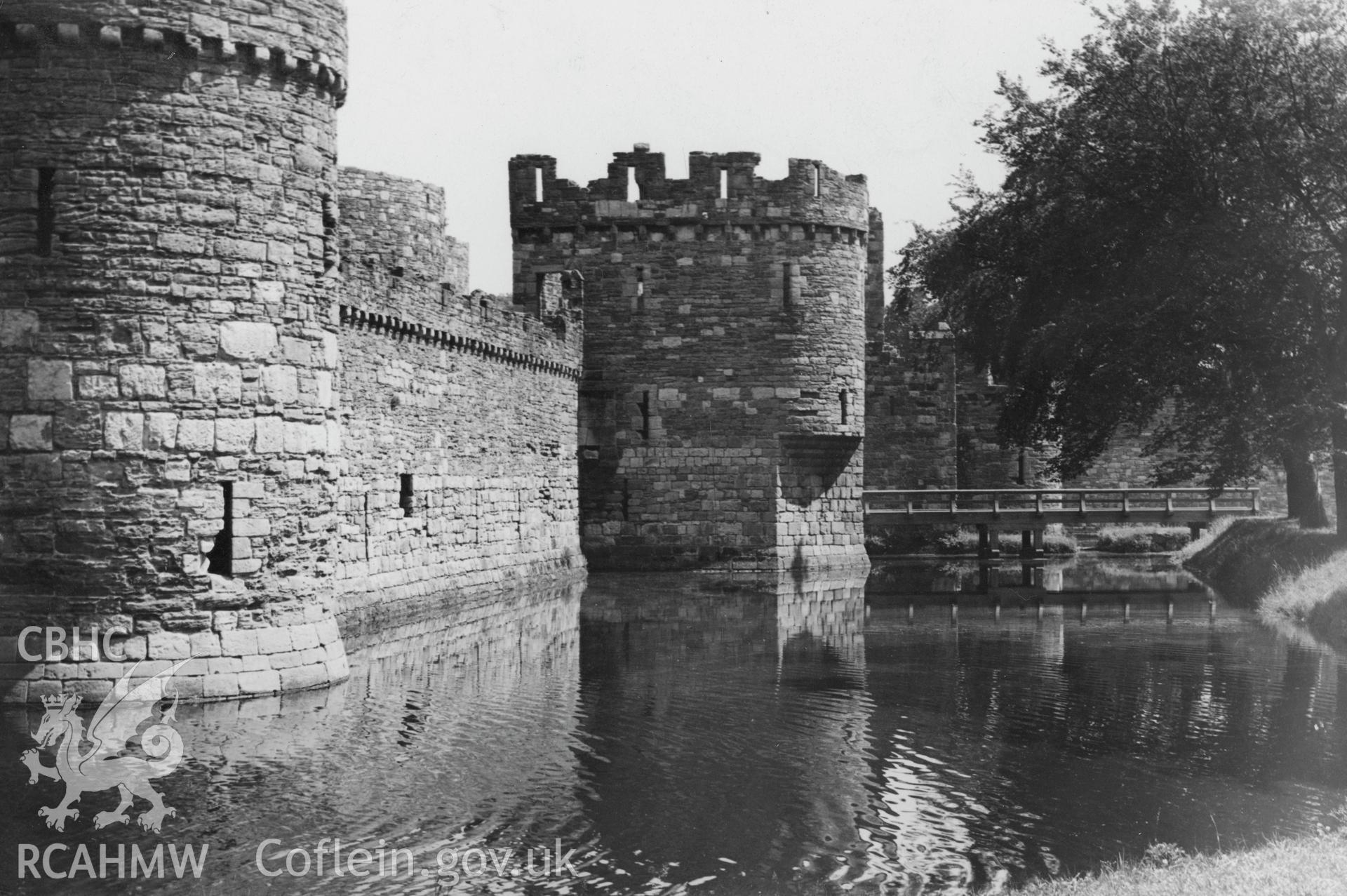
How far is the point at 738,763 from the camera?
11.3 metres

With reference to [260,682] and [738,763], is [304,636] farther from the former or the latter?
[738,763]

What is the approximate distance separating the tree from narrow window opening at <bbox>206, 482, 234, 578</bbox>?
1455 cm

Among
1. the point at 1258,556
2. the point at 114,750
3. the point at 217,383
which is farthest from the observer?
the point at 1258,556

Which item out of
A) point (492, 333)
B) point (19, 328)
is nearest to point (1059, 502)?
point (492, 333)

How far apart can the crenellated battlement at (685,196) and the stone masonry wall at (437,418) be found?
4.61 ft

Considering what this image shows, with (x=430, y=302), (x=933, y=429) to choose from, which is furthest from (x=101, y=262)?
(x=933, y=429)

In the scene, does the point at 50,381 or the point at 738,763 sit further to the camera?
the point at 50,381

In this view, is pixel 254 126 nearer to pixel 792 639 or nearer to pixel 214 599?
pixel 214 599

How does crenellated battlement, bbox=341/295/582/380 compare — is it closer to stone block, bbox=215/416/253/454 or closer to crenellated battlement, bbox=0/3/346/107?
crenellated battlement, bbox=0/3/346/107

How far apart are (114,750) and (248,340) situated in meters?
3.37

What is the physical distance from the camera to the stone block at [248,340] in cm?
1253

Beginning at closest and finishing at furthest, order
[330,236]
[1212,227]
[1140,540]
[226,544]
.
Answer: [226,544] < [330,236] < [1212,227] < [1140,540]

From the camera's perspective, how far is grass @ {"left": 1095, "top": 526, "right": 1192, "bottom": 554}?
121 feet

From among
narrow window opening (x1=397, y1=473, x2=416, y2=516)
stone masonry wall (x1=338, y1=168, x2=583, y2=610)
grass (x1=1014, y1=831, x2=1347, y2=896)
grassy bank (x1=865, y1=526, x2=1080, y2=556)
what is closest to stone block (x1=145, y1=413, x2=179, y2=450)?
stone masonry wall (x1=338, y1=168, x2=583, y2=610)
